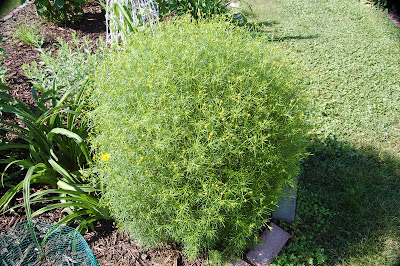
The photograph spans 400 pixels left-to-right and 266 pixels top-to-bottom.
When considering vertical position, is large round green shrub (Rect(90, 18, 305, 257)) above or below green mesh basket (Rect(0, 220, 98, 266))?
above

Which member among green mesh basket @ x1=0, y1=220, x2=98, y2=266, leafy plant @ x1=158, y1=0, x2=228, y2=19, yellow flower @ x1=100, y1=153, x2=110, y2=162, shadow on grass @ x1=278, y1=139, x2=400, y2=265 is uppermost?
leafy plant @ x1=158, y1=0, x2=228, y2=19

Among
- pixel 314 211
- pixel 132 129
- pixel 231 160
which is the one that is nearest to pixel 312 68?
pixel 314 211

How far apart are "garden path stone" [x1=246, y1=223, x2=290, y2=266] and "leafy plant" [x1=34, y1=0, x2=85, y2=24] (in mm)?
4185

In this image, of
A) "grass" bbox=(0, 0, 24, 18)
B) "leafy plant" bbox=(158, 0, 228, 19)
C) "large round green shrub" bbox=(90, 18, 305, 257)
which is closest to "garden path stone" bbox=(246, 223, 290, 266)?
"large round green shrub" bbox=(90, 18, 305, 257)

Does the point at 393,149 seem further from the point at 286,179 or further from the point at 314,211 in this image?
the point at 286,179

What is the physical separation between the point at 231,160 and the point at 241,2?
17.7 feet

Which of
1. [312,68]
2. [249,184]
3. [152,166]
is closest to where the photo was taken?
[152,166]

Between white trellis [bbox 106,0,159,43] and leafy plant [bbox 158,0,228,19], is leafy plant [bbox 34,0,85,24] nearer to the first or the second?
white trellis [bbox 106,0,159,43]

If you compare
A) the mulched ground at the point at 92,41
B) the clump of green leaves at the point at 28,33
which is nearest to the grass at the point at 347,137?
the mulched ground at the point at 92,41

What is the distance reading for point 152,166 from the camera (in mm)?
2045

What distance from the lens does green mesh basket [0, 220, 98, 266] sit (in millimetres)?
2330

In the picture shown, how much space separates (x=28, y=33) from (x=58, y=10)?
769 millimetres

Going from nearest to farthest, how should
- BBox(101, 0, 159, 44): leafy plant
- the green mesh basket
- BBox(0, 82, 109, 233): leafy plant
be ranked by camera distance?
the green mesh basket
BBox(0, 82, 109, 233): leafy plant
BBox(101, 0, 159, 44): leafy plant

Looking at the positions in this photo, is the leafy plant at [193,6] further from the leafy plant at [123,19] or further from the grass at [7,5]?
the grass at [7,5]
